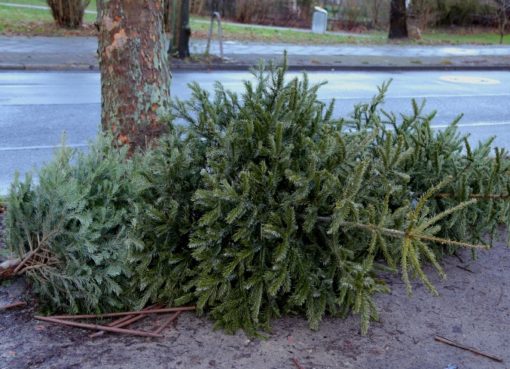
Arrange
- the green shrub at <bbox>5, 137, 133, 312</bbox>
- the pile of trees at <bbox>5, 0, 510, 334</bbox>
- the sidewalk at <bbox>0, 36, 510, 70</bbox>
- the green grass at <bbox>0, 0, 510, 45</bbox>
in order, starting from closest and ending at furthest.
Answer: the pile of trees at <bbox>5, 0, 510, 334</bbox>
the green shrub at <bbox>5, 137, 133, 312</bbox>
the sidewalk at <bbox>0, 36, 510, 70</bbox>
the green grass at <bbox>0, 0, 510, 45</bbox>

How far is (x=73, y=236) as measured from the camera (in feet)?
10.5

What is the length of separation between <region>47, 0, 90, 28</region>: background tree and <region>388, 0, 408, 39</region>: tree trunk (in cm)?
1261

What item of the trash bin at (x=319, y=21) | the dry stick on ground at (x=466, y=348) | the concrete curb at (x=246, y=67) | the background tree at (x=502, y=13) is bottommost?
the dry stick on ground at (x=466, y=348)

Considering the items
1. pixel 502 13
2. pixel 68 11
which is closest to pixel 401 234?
pixel 68 11

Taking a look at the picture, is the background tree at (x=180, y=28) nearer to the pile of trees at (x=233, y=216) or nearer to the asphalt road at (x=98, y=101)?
the asphalt road at (x=98, y=101)

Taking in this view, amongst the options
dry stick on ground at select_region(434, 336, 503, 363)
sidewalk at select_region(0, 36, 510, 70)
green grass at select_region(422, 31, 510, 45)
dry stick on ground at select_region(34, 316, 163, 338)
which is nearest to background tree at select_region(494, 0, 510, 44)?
green grass at select_region(422, 31, 510, 45)

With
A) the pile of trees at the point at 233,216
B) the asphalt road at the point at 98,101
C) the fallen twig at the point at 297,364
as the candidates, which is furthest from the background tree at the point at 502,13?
the fallen twig at the point at 297,364

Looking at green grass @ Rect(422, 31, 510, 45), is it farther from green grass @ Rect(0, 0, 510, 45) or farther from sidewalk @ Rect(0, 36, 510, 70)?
sidewalk @ Rect(0, 36, 510, 70)

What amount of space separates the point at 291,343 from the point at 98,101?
355 inches

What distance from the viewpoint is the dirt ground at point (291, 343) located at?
2891 millimetres

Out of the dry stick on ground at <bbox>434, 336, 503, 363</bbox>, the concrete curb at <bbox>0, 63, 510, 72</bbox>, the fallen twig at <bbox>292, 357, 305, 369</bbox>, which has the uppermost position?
the concrete curb at <bbox>0, 63, 510, 72</bbox>

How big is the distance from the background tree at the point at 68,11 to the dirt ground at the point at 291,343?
65.6ft

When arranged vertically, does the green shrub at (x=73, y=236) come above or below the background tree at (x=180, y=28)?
below

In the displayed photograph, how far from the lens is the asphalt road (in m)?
8.49
